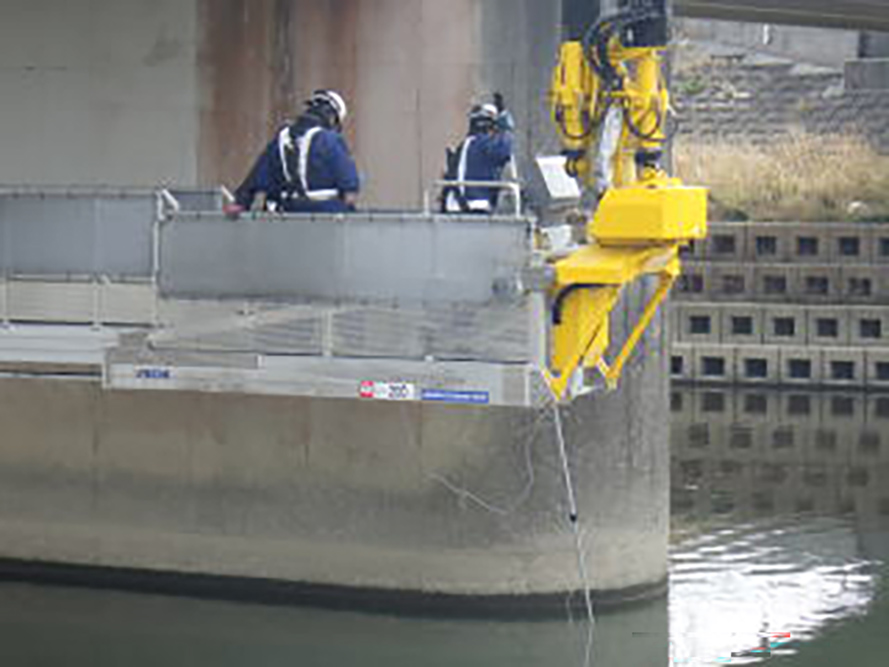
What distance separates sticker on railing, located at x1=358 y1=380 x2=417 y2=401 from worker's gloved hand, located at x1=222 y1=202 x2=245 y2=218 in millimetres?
1724

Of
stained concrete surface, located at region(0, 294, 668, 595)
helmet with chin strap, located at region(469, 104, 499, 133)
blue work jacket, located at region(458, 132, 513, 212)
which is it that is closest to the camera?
blue work jacket, located at region(458, 132, 513, 212)

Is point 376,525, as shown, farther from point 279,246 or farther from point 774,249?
point 774,249

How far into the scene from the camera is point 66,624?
21375 mm

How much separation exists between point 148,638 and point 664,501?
5.42 metres

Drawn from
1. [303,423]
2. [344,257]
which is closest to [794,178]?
[303,423]

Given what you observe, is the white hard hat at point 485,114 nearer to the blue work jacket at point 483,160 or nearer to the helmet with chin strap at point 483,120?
the helmet with chin strap at point 483,120

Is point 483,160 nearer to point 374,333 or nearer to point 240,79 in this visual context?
point 374,333

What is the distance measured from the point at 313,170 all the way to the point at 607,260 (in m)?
Answer: 2.60

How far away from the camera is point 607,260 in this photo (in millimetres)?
16875

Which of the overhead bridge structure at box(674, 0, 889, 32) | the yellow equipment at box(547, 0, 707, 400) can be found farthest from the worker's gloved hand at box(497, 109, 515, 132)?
the overhead bridge structure at box(674, 0, 889, 32)

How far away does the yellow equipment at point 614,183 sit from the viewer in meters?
16.8

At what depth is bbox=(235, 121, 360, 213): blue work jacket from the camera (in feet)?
57.0

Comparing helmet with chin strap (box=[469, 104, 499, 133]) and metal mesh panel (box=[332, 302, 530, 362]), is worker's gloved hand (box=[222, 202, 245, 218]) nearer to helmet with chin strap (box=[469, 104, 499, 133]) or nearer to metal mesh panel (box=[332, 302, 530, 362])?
metal mesh panel (box=[332, 302, 530, 362])

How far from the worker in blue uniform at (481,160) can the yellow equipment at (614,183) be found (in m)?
0.67
